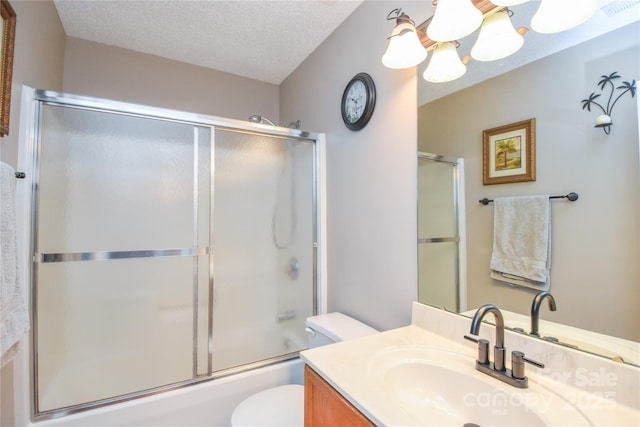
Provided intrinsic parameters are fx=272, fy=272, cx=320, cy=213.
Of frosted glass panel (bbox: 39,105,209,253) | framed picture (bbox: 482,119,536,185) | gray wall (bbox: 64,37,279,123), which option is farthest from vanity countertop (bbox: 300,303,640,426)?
gray wall (bbox: 64,37,279,123)

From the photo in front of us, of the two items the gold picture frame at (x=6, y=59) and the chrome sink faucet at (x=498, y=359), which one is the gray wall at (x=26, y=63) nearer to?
the gold picture frame at (x=6, y=59)

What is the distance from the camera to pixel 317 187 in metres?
1.96

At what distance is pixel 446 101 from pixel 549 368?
1.00 metres

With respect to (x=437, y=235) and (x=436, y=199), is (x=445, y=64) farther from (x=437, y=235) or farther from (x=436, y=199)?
(x=437, y=235)

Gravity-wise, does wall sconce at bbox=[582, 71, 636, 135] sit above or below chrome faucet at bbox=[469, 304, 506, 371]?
above

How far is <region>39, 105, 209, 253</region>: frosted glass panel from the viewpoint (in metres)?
1.33

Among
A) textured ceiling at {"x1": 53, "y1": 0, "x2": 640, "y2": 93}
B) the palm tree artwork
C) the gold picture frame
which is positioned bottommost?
the palm tree artwork

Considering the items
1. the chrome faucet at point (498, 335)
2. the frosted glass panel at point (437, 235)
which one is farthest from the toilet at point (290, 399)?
the chrome faucet at point (498, 335)

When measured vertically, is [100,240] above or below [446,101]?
below

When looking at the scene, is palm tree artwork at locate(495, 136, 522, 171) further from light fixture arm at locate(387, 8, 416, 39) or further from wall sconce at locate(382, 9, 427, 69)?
light fixture arm at locate(387, 8, 416, 39)

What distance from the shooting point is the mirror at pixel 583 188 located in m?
0.69

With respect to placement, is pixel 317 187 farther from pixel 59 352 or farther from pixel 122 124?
pixel 59 352

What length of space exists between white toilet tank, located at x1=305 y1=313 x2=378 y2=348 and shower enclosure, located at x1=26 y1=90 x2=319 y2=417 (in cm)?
Answer: 40

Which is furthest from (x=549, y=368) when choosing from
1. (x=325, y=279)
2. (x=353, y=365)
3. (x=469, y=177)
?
(x=325, y=279)
